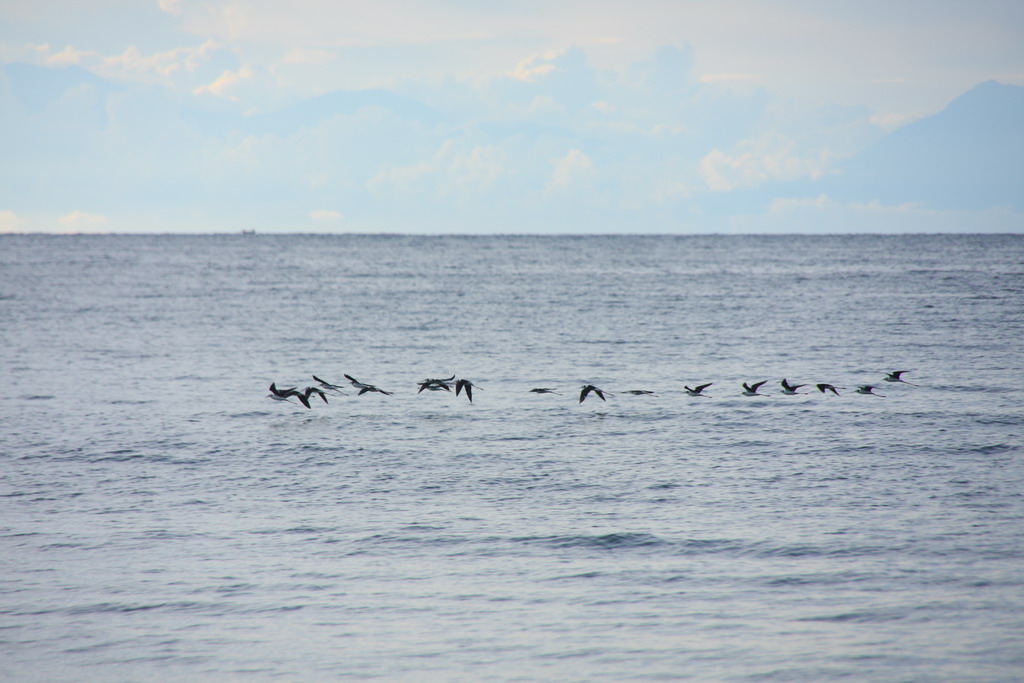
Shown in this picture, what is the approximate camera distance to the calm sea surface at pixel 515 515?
43.1 ft

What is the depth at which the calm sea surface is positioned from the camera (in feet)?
43.1

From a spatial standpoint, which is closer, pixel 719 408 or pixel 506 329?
pixel 719 408

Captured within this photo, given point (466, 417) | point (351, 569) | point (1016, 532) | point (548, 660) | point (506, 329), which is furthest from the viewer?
point (506, 329)

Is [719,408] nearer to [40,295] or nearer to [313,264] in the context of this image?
[40,295]

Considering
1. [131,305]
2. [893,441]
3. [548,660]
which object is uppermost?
[131,305]

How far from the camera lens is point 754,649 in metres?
12.9

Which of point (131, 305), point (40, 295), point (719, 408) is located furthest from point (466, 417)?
point (40, 295)

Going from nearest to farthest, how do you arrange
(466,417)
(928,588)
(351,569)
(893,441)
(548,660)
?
(548,660), (928,588), (351,569), (893,441), (466,417)

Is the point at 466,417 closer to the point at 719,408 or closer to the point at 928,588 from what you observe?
the point at 719,408

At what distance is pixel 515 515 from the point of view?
62.0 feet

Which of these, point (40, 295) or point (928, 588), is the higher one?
point (40, 295)

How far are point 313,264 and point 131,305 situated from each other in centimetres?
5902

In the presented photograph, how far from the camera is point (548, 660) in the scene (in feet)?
41.9

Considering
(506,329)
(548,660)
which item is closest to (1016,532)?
(548,660)
